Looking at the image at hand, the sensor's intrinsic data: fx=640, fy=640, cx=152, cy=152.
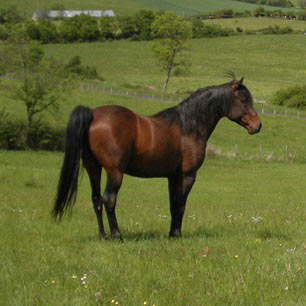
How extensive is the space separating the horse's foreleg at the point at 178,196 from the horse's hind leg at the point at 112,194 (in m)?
0.99

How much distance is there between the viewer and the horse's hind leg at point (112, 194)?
8.66 metres

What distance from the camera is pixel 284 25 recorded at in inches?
5344

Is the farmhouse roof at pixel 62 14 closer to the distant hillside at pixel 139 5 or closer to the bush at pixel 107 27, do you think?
the distant hillside at pixel 139 5

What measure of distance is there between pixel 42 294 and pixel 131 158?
11.6ft

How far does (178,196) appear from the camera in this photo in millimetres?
9625

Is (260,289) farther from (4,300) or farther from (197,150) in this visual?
(197,150)

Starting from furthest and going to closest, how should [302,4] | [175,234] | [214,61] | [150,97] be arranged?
1. [302,4]
2. [214,61]
3. [150,97]
4. [175,234]

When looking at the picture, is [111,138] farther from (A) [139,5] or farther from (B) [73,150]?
(A) [139,5]

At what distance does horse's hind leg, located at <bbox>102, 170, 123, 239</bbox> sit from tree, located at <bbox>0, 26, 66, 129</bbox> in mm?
37801

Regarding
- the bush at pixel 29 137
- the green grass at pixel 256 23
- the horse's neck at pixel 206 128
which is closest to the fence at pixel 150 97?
the bush at pixel 29 137

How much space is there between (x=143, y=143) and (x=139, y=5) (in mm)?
161661

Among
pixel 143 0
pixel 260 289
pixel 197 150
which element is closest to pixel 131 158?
pixel 197 150

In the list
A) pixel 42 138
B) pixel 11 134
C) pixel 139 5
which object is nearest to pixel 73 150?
pixel 11 134

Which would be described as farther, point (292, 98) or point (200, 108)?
point (292, 98)
